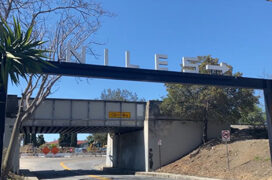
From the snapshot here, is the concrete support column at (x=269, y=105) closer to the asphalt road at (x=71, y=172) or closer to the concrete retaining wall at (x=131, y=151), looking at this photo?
the asphalt road at (x=71, y=172)

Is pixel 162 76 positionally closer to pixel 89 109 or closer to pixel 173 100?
pixel 173 100

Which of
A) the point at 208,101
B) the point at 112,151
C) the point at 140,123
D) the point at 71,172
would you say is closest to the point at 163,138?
the point at 140,123

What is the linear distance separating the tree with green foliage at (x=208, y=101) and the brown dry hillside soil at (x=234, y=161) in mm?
2518

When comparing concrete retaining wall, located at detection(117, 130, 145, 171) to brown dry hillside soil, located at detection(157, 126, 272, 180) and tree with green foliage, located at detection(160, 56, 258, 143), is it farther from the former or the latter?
tree with green foliage, located at detection(160, 56, 258, 143)

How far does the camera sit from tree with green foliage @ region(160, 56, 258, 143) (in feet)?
94.6

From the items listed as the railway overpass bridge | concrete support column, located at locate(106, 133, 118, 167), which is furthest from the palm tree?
concrete support column, located at locate(106, 133, 118, 167)

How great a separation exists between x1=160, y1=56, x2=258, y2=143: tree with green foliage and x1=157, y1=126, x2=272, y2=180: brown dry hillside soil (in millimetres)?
2518

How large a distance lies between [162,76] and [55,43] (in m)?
5.68

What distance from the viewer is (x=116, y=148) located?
40.7 metres

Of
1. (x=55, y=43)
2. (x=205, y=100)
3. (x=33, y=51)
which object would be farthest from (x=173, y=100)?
(x=33, y=51)

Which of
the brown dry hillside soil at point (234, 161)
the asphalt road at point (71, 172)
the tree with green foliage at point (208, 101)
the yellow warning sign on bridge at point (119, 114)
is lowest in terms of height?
the asphalt road at point (71, 172)

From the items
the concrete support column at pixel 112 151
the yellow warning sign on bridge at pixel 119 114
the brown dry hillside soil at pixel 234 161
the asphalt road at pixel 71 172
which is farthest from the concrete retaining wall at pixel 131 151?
the brown dry hillside soil at pixel 234 161

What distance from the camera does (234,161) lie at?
23266 mm

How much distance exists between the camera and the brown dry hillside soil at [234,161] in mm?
19703
